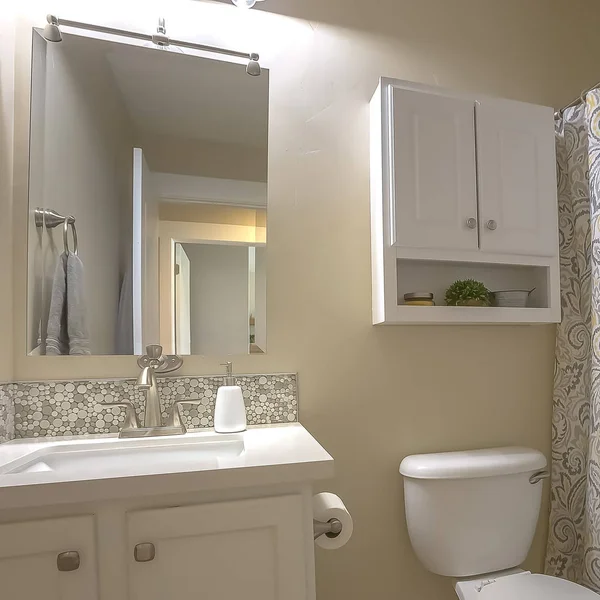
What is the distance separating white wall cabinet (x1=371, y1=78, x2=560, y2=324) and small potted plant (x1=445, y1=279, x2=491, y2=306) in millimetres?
34

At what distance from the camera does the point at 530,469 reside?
1.42 meters

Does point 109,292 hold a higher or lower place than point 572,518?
higher

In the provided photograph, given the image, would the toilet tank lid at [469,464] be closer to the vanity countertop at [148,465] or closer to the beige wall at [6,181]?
the vanity countertop at [148,465]

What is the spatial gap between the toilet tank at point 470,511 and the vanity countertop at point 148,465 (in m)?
0.46

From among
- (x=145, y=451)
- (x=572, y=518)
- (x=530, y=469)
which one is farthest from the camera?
(x=572, y=518)

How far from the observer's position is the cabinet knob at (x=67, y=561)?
2.71 ft

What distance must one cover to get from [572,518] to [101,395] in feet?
5.18

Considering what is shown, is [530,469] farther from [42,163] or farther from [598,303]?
[42,163]

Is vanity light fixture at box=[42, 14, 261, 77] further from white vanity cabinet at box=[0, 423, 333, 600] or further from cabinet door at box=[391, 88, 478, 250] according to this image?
white vanity cabinet at box=[0, 423, 333, 600]

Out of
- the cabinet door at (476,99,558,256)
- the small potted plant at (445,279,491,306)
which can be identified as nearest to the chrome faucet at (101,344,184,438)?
the small potted plant at (445,279,491,306)

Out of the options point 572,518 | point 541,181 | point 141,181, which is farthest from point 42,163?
point 572,518

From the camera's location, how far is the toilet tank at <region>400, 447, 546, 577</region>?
1346 millimetres

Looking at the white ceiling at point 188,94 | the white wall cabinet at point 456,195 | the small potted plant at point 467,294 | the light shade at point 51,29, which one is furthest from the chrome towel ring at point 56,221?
the small potted plant at point 467,294

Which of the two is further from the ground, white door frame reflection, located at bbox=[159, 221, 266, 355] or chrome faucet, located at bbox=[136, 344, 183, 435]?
white door frame reflection, located at bbox=[159, 221, 266, 355]
